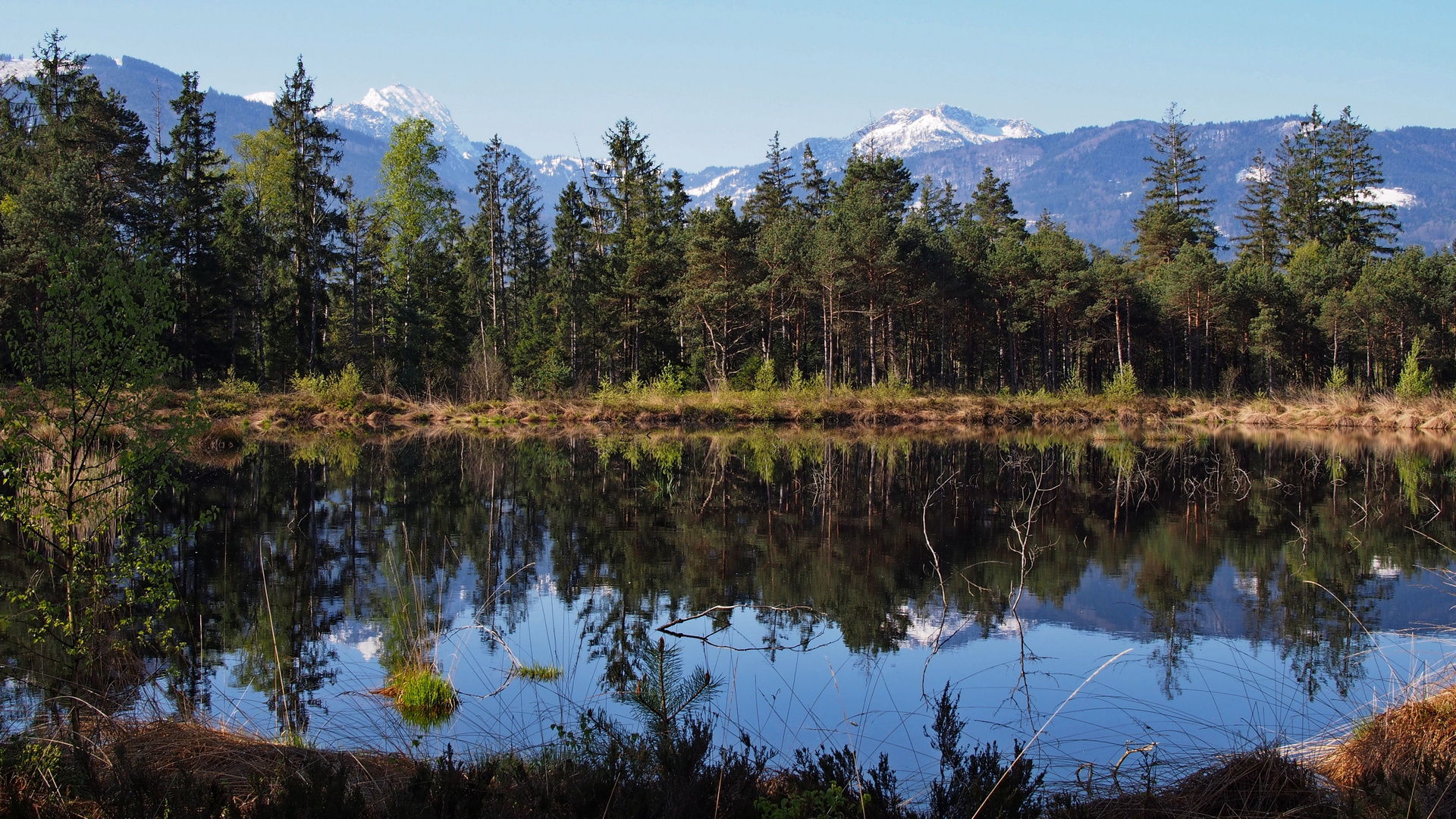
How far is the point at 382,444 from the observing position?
94.0 ft

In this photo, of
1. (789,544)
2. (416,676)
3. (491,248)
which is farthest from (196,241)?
(416,676)

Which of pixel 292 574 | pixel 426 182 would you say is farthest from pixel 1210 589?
pixel 426 182

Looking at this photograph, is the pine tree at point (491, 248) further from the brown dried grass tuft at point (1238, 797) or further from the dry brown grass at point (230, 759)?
the brown dried grass tuft at point (1238, 797)

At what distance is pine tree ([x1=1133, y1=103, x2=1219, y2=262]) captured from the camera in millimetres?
60281

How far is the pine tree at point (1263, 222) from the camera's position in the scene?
222 feet

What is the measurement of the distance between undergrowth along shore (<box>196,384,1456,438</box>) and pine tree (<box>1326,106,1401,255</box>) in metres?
27.6

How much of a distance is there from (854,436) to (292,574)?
24760 mm

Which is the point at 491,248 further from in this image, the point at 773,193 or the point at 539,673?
the point at 539,673

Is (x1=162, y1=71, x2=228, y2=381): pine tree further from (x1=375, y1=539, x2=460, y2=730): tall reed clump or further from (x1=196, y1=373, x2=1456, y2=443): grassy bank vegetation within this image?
(x1=375, y1=539, x2=460, y2=730): tall reed clump

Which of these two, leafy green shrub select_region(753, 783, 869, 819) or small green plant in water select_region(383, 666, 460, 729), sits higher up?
leafy green shrub select_region(753, 783, 869, 819)

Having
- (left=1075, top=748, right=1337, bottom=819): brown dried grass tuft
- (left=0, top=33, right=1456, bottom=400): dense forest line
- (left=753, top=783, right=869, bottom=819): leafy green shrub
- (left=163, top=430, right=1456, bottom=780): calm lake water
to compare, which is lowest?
(left=163, top=430, right=1456, bottom=780): calm lake water

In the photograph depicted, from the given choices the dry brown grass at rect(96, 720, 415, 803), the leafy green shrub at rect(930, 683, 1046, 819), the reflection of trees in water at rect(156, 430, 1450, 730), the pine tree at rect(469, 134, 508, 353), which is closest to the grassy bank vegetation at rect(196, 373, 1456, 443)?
the pine tree at rect(469, 134, 508, 353)

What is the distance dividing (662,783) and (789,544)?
898 centimetres

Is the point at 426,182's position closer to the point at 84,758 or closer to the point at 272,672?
the point at 272,672
